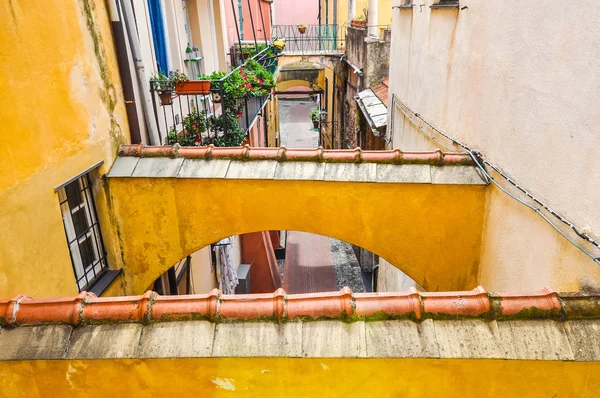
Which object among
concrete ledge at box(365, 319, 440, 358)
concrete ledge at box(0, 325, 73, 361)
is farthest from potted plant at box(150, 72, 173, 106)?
concrete ledge at box(365, 319, 440, 358)

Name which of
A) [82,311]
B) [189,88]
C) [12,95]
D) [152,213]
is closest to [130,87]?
[189,88]

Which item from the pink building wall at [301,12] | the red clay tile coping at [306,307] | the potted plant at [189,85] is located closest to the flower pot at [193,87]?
the potted plant at [189,85]

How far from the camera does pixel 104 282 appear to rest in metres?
5.34

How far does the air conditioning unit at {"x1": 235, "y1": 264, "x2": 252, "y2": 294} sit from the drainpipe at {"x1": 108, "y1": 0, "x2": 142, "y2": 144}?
7.29 meters

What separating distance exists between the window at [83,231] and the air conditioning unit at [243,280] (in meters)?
7.13

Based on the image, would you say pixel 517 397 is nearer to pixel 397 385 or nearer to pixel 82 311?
pixel 397 385

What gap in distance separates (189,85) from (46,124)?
2.57 metres

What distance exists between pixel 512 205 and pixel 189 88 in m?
4.64

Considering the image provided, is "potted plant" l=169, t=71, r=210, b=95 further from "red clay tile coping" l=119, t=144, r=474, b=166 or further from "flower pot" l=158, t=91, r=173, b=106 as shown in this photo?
"red clay tile coping" l=119, t=144, r=474, b=166

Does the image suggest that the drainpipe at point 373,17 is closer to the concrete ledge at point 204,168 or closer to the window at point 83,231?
the concrete ledge at point 204,168

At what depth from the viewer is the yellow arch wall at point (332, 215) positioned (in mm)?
5020

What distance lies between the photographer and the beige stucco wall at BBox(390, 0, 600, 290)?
306 centimetres

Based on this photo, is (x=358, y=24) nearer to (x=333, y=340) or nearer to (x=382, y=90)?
(x=382, y=90)

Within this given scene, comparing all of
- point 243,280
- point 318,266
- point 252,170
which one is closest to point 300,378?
point 252,170
